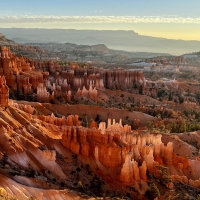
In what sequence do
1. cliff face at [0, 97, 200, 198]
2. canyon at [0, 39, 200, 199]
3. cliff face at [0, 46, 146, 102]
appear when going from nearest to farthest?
canyon at [0, 39, 200, 199]
cliff face at [0, 97, 200, 198]
cliff face at [0, 46, 146, 102]

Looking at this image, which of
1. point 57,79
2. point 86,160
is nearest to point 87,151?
point 86,160

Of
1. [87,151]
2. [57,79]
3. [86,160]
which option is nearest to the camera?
[86,160]

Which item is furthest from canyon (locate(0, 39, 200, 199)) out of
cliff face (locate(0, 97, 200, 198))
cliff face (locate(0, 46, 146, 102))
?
cliff face (locate(0, 46, 146, 102))

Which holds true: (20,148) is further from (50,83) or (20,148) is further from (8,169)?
(50,83)

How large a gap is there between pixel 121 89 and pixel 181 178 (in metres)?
50.9

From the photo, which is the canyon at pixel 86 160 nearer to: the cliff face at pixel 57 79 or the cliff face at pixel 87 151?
the cliff face at pixel 87 151

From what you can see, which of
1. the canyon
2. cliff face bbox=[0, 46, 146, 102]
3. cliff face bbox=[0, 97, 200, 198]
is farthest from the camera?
cliff face bbox=[0, 46, 146, 102]

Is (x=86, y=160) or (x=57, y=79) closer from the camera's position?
(x=86, y=160)

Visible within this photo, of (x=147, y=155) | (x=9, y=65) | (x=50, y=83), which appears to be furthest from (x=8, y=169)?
(x=50, y=83)

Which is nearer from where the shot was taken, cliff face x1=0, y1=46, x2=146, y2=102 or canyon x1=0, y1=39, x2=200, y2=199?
canyon x1=0, y1=39, x2=200, y2=199

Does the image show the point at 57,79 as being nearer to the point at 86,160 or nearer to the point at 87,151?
the point at 87,151

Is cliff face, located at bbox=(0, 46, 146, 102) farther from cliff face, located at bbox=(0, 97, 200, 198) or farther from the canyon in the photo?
cliff face, located at bbox=(0, 97, 200, 198)

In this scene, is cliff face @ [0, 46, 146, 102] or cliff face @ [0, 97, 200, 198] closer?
cliff face @ [0, 97, 200, 198]

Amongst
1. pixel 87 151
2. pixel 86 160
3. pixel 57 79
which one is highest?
pixel 87 151
